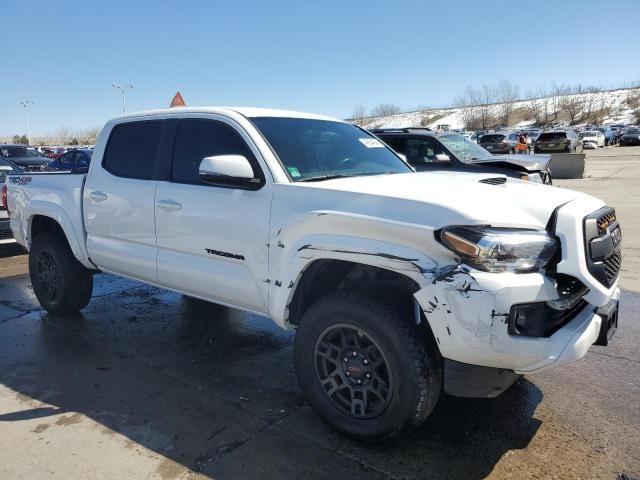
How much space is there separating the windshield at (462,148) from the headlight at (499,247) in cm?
741

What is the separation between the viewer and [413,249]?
99.3 inches

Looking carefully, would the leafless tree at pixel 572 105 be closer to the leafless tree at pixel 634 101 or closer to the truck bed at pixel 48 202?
the leafless tree at pixel 634 101

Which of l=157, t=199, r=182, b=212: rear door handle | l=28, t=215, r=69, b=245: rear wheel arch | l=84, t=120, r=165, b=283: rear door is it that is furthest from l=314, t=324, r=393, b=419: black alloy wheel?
l=28, t=215, r=69, b=245: rear wheel arch

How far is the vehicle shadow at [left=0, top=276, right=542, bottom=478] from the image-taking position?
2.83 meters

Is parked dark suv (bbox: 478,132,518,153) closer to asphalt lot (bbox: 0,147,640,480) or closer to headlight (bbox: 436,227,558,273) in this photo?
asphalt lot (bbox: 0,147,640,480)

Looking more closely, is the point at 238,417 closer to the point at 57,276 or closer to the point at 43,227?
the point at 57,276

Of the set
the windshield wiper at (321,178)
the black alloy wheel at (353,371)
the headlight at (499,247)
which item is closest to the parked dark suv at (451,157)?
the windshield wiper at (321,178)

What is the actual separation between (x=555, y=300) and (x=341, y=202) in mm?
1183

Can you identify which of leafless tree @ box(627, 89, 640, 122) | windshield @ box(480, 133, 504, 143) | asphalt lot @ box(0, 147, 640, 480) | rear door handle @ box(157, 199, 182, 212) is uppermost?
leafless tree @ box(627, 89, 640, 122)

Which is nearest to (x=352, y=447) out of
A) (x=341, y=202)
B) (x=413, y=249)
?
(x=413, y=249)

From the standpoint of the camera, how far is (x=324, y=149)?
12.1ft

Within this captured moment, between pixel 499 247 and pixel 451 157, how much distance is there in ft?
24.6

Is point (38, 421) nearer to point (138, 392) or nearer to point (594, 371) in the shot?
point (138, 392)

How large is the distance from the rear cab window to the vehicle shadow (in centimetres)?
150
